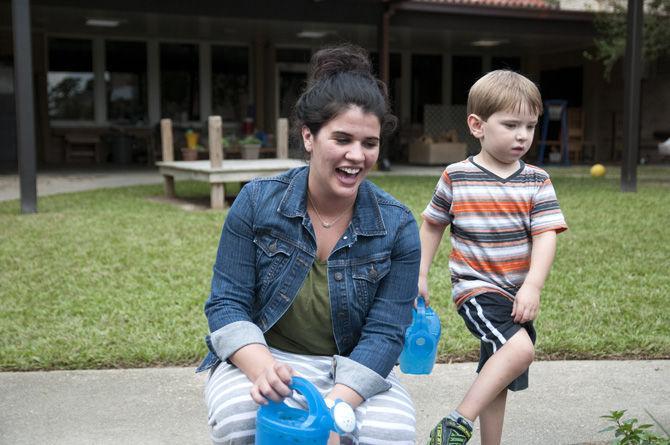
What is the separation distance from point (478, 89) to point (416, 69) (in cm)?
2192

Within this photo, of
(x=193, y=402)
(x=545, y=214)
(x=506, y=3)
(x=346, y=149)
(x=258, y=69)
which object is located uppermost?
(x=506, y=3)

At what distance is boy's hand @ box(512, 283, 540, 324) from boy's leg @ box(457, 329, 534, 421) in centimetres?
9

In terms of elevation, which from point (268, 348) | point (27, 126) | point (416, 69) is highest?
point (416, 69)

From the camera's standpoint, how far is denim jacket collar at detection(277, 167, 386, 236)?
239cm

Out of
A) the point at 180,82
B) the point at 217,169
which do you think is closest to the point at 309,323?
the point at 217,169

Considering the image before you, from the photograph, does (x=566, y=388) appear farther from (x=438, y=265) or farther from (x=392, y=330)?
(x=438, y=265)

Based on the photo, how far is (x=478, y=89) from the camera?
2.78 metres

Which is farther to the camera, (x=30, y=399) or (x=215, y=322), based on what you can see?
(x=30, y=399)

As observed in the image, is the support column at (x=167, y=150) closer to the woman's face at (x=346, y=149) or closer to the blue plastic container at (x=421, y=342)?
the blue plastic container at (x=421, y=342)

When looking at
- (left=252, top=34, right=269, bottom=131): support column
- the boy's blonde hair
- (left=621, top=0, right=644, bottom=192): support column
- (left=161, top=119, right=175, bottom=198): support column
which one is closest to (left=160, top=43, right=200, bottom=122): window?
(left=252, top=34, right=269, bottom=131): support column

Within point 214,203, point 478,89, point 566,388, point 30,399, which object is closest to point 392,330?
point 478,89

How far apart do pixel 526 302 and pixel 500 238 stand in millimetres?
248

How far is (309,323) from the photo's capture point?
2.42 meters

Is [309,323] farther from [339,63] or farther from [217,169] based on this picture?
[217,169]
